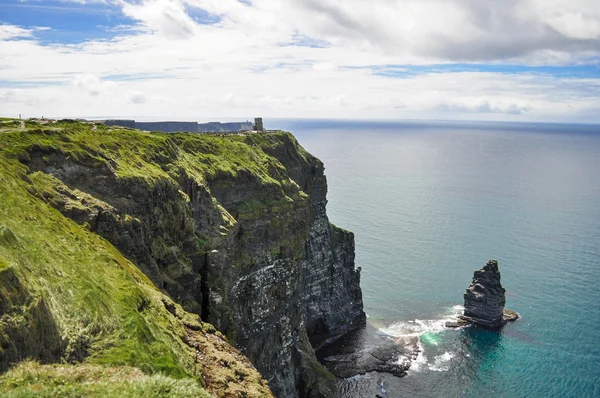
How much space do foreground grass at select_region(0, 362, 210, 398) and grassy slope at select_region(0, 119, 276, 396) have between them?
74 centimetres

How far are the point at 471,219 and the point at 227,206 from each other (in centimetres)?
13864

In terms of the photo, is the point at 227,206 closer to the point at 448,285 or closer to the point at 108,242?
the point at 108,242

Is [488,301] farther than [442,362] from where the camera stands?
Yes

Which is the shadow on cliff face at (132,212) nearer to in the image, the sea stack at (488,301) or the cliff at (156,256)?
the cliff at (156,256)

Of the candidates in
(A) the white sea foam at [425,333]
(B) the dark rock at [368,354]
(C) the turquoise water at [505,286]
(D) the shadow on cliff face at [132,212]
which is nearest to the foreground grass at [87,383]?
(D) the shadow on cliff face at [132,212]

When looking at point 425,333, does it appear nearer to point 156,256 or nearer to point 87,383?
point 156,256

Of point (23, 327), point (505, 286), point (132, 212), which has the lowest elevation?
point (505, 286)

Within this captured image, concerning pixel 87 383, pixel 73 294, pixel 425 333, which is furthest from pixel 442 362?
pixel 87 383

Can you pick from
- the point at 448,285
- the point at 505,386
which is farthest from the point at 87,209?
the point at 448,285

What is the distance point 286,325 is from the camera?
229 feet

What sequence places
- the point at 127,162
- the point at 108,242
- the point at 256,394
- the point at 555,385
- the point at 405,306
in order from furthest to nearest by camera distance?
the point at 405,306 < the point at 555,385 < the point at 127,162 < the point at 108,242 < the point at 256,394

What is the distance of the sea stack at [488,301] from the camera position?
108 metres

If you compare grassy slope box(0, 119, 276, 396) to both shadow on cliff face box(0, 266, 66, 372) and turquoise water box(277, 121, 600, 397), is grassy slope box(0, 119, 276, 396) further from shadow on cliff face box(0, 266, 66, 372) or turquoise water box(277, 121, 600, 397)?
turquoise water box(277, 121, 600, 397)

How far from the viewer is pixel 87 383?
25.0 m
